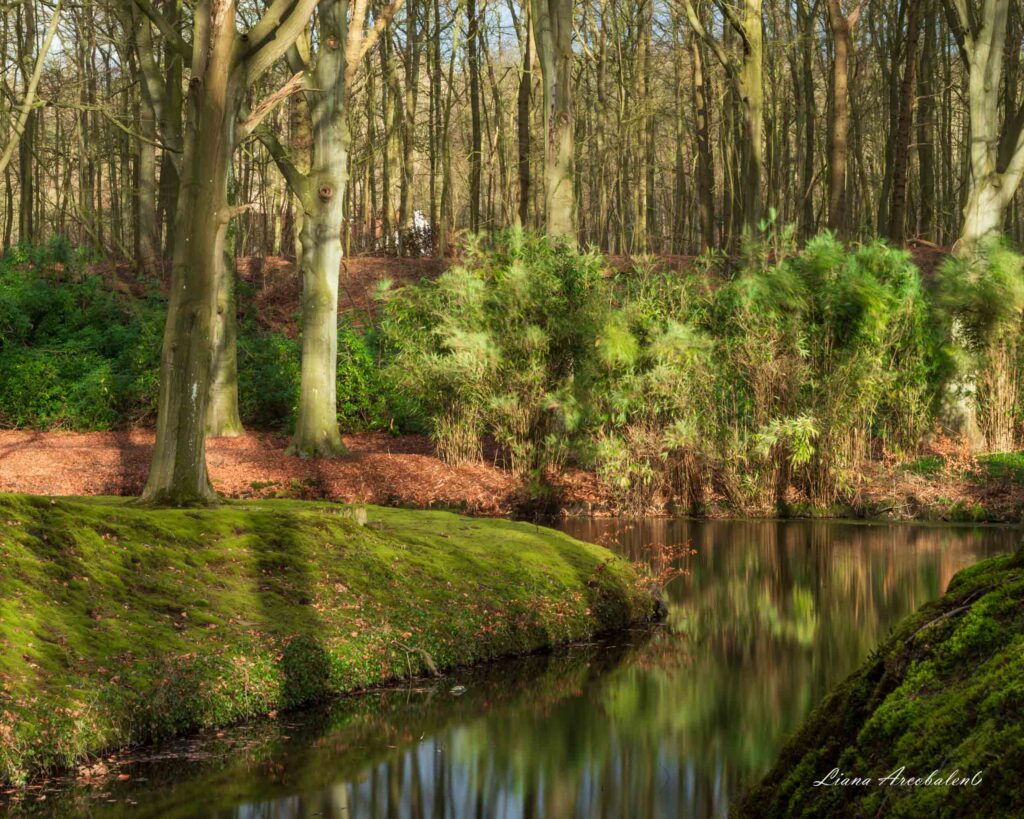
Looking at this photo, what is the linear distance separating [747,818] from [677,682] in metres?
5.86

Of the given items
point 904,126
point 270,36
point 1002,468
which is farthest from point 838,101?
point 270,36

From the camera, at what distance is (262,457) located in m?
18.5

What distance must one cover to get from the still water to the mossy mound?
341cm

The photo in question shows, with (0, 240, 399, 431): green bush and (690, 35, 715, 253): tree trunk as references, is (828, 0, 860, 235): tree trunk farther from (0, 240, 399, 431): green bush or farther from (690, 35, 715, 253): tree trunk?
(0, 240, 399, 431): green bush

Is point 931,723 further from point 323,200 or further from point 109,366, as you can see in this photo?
point 109,366

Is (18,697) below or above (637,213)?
below

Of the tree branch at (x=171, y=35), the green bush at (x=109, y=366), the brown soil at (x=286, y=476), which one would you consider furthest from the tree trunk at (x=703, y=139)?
the tree branch at (x=171, y=35)

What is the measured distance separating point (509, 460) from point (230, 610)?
1152 centimetres

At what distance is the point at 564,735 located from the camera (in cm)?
724

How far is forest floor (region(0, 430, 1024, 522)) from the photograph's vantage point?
1664cm

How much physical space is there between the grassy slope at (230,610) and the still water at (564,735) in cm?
25

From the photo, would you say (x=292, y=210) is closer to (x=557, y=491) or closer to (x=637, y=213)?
(x=637, y=213)

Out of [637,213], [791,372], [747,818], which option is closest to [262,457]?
[791,372]

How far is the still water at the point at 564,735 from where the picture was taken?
19.3 ft
